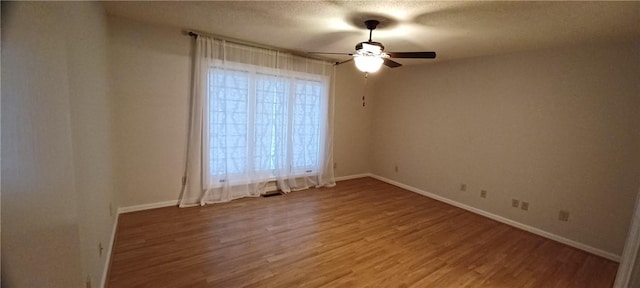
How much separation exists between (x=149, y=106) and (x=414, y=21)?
9.87 ft

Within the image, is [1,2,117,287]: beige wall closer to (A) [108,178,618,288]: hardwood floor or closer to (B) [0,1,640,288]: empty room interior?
(B) [0,1,640,288]: empty room interior

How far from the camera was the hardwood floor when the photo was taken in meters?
2.07

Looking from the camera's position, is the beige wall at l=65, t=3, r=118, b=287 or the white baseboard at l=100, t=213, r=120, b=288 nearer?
the beige wall at l=65, t=3, r=118, b=287

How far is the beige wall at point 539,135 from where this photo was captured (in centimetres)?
263

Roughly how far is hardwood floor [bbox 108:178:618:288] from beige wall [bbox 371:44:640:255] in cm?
41

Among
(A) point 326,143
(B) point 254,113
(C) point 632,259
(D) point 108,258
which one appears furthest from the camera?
(A) point 326,143

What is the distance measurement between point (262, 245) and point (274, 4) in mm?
2181

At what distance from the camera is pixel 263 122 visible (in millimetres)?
3738

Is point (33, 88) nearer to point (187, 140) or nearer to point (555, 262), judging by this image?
point (187, 140)

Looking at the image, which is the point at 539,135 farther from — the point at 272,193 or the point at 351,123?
the point at 272,193

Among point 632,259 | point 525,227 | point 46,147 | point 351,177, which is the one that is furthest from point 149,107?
point 525,227

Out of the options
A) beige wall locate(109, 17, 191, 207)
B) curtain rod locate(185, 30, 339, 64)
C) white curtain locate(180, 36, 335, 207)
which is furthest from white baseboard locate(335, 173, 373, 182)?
beige wall locate(109, 17, 191, 207)

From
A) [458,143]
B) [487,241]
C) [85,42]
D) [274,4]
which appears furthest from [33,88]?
[458,143]

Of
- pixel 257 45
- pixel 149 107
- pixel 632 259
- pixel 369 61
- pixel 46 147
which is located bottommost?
pixel 632 259
